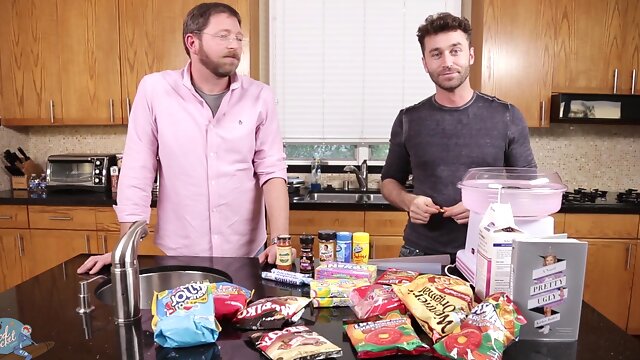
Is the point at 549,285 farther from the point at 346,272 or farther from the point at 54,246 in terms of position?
the point at 54,246

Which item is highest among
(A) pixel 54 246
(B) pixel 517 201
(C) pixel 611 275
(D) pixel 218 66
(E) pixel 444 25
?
(E) pixel 444 25

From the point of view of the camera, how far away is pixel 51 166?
315cm

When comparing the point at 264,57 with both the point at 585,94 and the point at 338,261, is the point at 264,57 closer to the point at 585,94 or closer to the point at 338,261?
the point at 585,94

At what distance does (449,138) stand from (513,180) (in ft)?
1.31

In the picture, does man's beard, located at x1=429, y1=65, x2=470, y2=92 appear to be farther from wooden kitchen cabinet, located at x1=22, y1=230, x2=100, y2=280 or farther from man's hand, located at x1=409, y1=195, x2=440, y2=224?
wooden kitchen cabinet, located at x1=22, y1=230, x2=100, y2=280

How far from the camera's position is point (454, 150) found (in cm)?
175

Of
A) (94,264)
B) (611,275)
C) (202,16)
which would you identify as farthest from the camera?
(611,275)

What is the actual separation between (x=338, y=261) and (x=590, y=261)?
86.3 inches

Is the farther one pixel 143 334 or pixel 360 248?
pixel 360 248

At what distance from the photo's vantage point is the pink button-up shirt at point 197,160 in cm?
166

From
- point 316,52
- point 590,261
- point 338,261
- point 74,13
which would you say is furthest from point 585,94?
point 74,13

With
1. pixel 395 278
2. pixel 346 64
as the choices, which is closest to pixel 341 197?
pixel 346 64

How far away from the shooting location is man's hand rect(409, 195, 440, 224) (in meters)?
1.61

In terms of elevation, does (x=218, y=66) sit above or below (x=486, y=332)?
above
